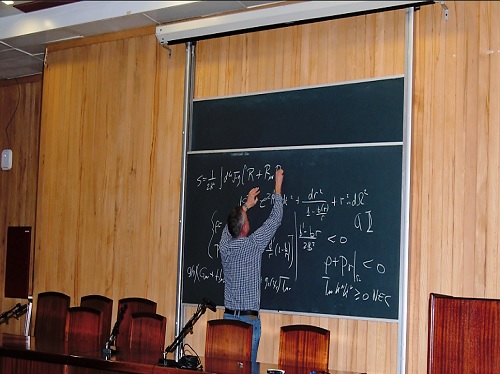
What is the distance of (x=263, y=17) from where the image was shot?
546 cm

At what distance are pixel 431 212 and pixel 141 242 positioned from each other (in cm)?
272

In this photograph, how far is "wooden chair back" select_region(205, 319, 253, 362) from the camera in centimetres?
475

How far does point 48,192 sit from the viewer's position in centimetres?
714

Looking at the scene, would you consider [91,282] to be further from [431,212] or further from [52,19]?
[431,212]

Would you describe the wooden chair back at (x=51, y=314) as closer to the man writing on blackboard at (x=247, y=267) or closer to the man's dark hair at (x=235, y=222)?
the man writing on blackboard at (x=247, y=267)

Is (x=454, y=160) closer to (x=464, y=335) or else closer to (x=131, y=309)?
(x=464, y=335)

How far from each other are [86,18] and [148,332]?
9.60ft

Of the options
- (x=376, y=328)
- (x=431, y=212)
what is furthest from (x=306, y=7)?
(x=376, y=328)

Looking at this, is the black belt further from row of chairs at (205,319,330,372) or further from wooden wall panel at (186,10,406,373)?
row of chairs at (205,319,330,372)

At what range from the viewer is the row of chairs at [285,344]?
4555 mm

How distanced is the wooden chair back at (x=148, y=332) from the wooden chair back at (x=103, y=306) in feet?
2.02

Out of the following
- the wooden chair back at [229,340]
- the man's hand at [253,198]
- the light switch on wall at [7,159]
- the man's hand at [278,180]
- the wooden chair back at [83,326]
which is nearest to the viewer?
the wooden chair back at [229,340]

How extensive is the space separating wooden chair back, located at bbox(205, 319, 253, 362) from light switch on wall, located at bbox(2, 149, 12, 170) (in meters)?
4.56

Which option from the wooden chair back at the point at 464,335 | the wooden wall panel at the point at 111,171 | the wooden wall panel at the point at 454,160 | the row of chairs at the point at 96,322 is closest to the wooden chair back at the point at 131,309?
the row of chairs at the point at 96,322
